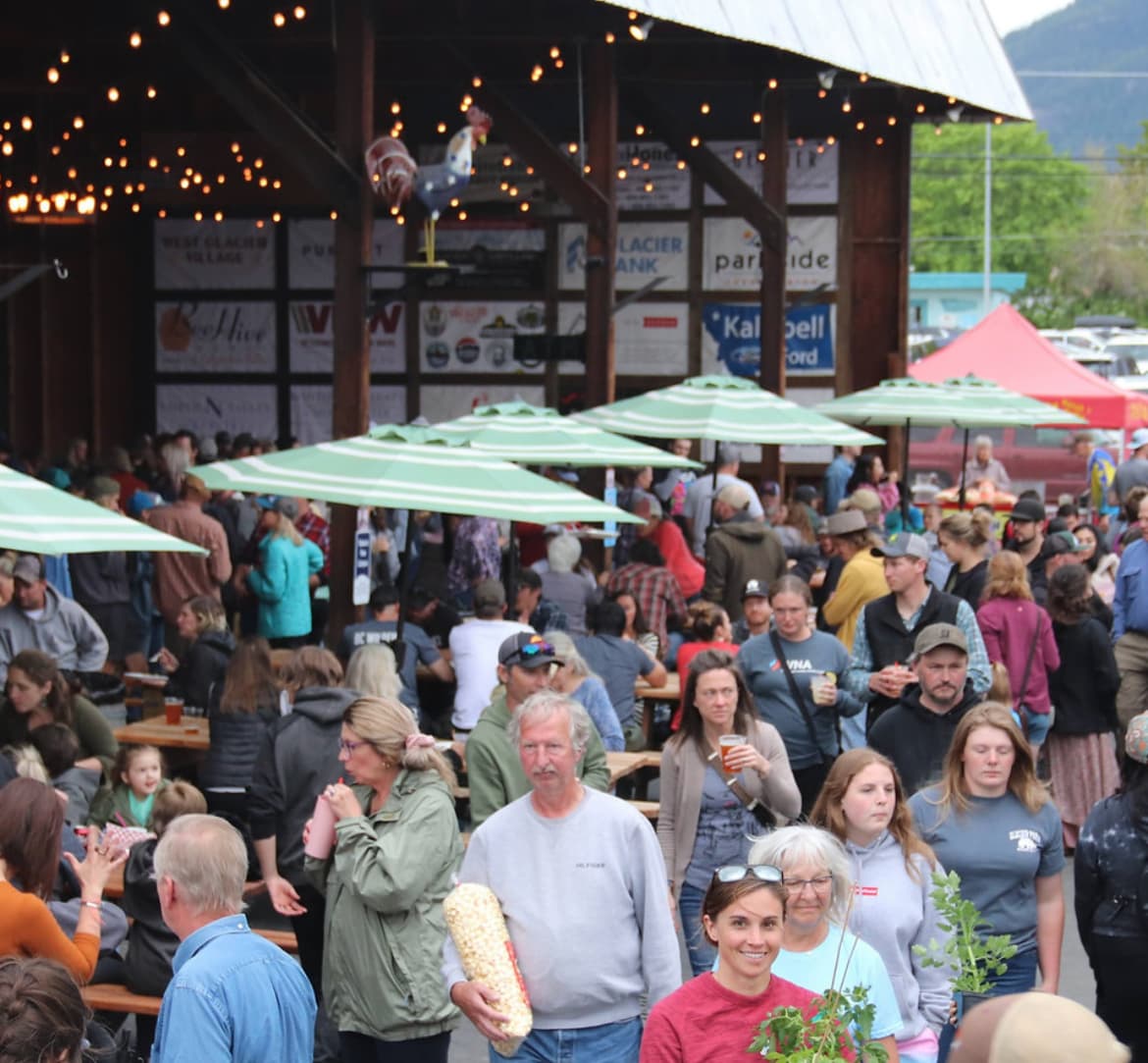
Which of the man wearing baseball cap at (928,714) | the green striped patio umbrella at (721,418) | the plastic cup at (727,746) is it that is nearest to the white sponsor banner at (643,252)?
the green striped patio umbrella at (721,418)

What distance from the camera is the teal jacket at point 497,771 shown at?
22.3 feet

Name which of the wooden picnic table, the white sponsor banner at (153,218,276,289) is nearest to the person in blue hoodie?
the wooden picnic table

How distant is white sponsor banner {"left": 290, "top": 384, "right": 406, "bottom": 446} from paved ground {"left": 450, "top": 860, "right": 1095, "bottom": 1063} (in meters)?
14.8

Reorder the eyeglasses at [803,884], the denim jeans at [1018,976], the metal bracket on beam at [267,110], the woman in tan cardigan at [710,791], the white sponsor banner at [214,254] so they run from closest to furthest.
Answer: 1. the eyeglasses at [803,884]
2. the denim jeans at [1018,976]
3. the woman in tan cardigan at [710,791]
4. the metal bracket on beam at [267,110]
5. the white sponsor banner at [214,254]

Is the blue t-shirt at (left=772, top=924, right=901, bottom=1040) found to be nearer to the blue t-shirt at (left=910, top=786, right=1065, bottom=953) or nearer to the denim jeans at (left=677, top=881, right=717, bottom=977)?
the blue t-shirt at (left=910, top=786, right=1065, bottom=953)

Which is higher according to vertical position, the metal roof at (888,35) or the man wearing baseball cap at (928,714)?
the metal roof at (888,35)

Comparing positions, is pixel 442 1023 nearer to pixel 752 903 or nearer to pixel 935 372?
pixel 752 903

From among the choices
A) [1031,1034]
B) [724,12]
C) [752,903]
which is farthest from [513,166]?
[1031,1034]

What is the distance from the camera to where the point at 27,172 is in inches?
865

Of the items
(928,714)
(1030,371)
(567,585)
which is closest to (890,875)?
(928,714)

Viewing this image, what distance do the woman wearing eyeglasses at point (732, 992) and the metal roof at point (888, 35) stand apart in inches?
360

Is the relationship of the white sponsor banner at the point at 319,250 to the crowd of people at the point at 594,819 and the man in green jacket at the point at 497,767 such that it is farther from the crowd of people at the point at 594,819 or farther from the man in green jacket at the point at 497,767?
the man in green jacket at the point at 497,767

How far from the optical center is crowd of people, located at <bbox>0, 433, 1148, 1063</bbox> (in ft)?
15.5

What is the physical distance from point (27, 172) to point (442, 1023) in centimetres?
1796
